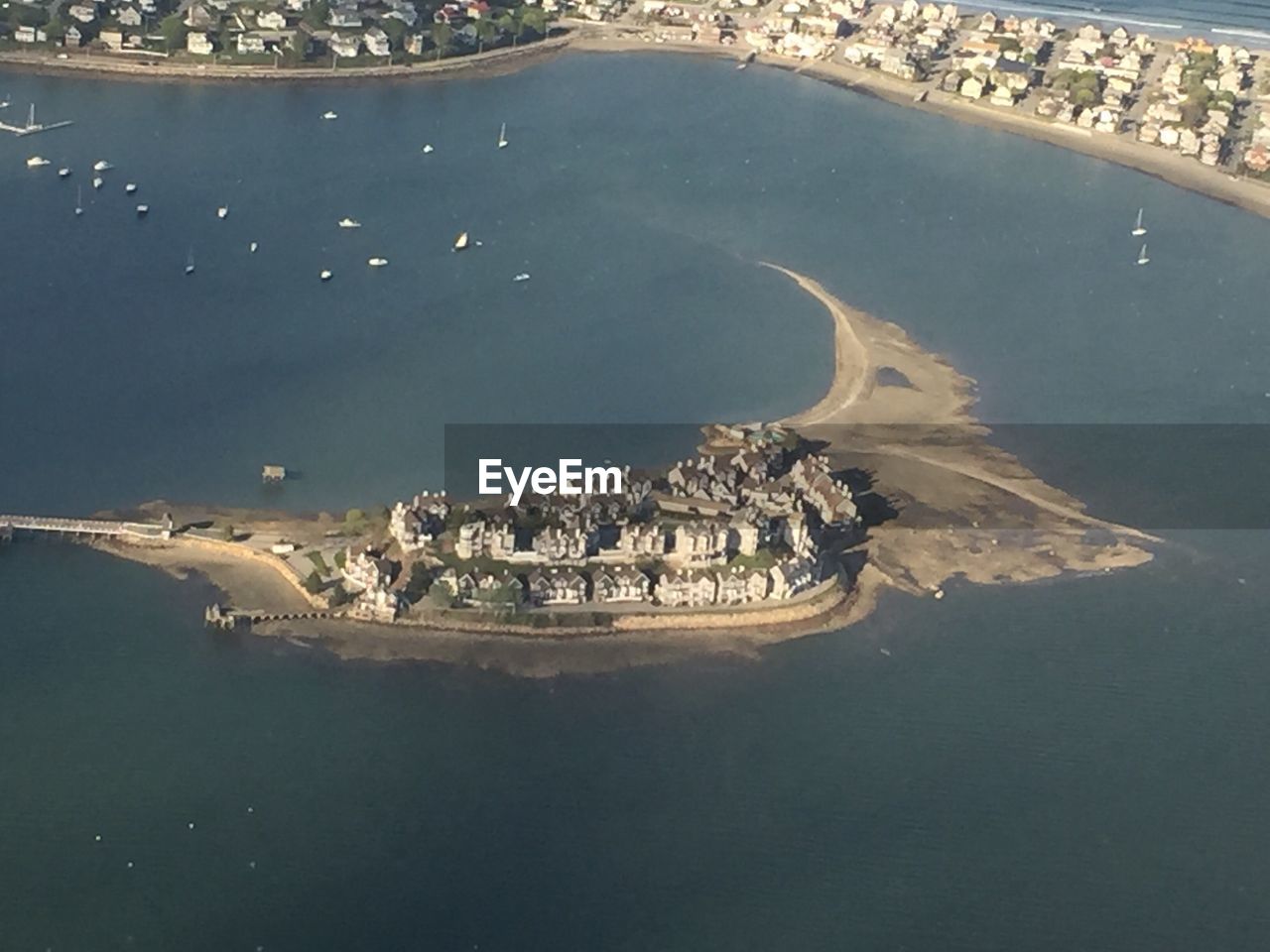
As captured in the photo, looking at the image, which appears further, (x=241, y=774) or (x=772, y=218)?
(x=772, y=218)

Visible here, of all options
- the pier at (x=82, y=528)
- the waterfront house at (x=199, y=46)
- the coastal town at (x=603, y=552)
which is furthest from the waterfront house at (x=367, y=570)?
the waterfront house at (x=199, y=46)

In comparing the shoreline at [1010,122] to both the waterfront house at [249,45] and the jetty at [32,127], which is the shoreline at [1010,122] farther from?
the jetty at [32,127]

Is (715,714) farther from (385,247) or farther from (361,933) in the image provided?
(385,247)

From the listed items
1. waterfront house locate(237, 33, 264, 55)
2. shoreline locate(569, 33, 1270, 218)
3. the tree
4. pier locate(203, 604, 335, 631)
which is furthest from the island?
the tree

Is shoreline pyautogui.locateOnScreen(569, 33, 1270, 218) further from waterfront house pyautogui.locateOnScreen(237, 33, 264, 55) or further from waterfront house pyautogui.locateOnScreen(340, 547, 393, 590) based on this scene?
waterfront house pyautogui.locateOnScreen(340, 547, 393, 590)

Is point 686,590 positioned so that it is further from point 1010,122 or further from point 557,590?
point 1010,122

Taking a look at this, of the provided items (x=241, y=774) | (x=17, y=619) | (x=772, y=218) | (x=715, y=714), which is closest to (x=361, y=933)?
(x=241, y=774)
